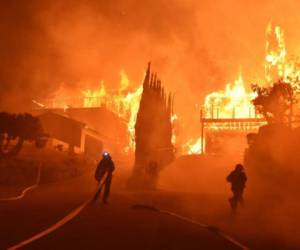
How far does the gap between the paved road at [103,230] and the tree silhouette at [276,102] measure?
58.2 ft

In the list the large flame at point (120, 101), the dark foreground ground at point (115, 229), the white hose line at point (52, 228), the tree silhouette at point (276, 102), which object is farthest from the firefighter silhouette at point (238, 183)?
the large flame at point (120, 101)

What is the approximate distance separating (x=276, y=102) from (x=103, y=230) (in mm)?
22993

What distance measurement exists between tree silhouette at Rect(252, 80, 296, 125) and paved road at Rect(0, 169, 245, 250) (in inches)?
699

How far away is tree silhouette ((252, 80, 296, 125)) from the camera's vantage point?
29094 mm

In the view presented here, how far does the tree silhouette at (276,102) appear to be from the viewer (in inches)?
1145

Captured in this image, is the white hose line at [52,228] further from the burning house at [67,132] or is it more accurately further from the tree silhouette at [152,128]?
the burning house at [67,132]

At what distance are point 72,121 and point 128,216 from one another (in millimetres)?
43838

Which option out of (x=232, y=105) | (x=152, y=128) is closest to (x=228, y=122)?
(x=232, y=105)

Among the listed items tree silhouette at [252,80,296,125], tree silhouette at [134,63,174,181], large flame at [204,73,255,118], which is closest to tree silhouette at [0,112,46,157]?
tree silhouette at [134,63,174,181]

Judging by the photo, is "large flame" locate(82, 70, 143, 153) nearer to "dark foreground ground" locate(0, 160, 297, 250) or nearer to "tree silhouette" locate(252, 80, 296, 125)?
"tree silhouette" locate(252, 80, 296, 125)

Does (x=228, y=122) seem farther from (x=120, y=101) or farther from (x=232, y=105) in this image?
(x=120, y=101)

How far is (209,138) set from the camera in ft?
169

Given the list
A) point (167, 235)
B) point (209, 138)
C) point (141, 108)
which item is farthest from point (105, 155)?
point (209, 138)

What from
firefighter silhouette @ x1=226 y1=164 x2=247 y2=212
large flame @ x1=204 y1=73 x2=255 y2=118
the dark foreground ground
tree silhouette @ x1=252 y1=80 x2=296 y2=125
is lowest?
the dark foreground ground
